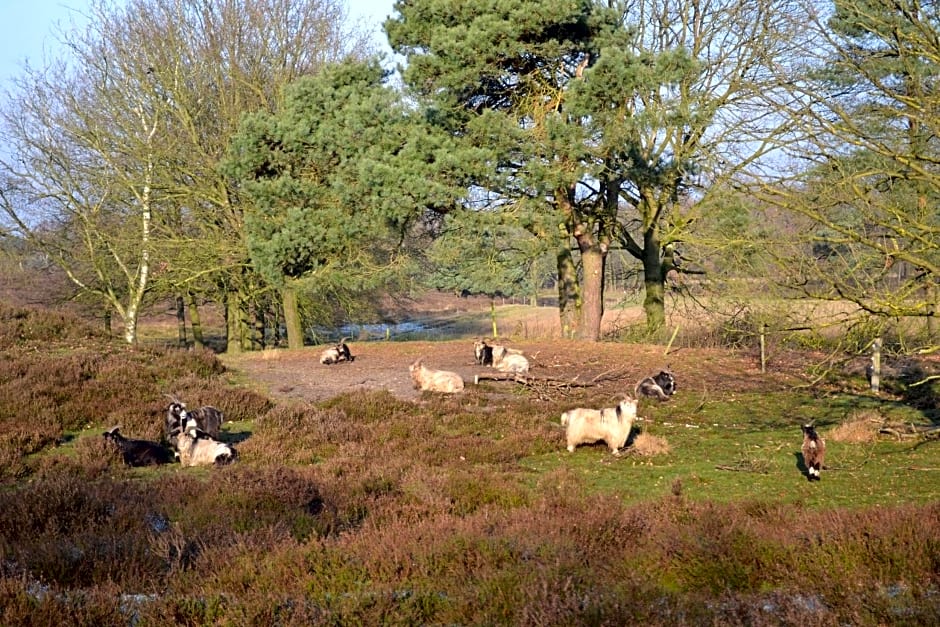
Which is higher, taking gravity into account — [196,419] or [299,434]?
[196,419]

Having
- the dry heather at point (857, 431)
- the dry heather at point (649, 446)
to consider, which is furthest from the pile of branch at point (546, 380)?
the dry heather at point (857, 431)

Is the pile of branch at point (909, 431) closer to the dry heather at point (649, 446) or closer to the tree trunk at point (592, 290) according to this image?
the dry heather at point (649, 446)

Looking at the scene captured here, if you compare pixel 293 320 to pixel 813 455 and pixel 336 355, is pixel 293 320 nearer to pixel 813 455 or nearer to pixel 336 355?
pixel 336 355

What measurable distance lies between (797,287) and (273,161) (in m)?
19.5

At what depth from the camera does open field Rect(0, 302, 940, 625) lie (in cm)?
546

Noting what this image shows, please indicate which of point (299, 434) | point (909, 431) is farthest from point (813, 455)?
point (299, 434)

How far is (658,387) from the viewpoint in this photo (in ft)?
53.4

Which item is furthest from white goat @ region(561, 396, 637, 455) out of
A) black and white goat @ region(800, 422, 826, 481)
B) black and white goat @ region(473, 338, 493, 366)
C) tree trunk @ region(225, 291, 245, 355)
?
tree trunk @ region(225, 291, 245, 355)

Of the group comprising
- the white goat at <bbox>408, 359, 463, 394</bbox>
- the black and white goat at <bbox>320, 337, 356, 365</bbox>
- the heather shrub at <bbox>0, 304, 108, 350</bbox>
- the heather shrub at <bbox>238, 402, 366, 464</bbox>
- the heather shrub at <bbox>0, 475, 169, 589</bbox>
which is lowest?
the heather shrub at <bbox>238, 402, 366, 464</bbox>

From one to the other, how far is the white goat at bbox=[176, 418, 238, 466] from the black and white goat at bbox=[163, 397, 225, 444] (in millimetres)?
534

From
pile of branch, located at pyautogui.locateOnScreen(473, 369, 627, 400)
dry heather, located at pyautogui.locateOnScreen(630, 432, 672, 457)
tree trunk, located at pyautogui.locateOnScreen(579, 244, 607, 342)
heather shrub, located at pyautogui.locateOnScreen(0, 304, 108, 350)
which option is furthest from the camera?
tree trunk, located at pyautogui.locateOnScreen(579, 244, 607, 342)

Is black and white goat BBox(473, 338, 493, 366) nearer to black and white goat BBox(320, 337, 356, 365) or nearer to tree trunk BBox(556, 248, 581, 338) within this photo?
black and white goat BBox(320, 337, 356, 365)

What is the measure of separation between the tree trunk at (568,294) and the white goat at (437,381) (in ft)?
36.8

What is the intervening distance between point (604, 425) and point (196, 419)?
6347 millimetres
